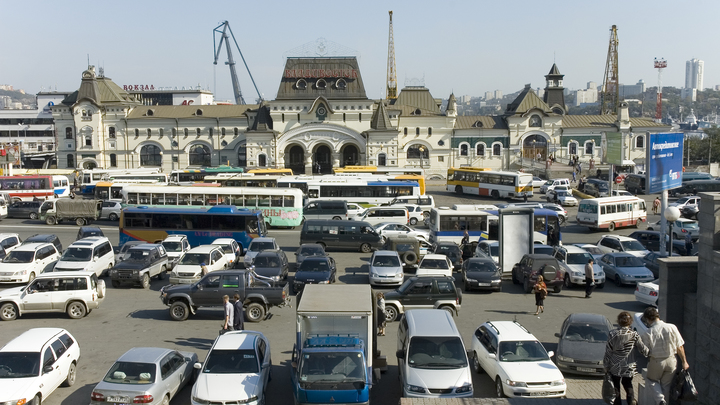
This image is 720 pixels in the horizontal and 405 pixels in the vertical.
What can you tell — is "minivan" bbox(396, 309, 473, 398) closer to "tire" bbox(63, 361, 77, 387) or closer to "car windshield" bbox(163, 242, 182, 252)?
"tire" bbox(63, 361, 77, 387)

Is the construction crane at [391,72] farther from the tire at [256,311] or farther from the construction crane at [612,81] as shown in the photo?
the tire at [256,311]

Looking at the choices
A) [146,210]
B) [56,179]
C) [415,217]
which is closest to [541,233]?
[415,217]

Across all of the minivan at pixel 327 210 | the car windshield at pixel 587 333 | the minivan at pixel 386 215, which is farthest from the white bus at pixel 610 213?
the car windshield at pixel 587 333

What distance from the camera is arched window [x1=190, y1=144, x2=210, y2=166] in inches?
2825

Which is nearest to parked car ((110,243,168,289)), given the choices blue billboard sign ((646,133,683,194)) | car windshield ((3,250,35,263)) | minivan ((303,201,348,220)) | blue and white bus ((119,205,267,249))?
car windshield ((3,250,35,263))

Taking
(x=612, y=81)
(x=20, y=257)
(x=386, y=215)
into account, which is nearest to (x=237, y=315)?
(x=20, y=257)

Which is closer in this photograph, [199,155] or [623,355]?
[623,355]

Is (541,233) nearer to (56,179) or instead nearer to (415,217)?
(415,217)

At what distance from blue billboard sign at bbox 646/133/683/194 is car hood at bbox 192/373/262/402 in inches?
683

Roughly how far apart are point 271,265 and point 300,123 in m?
45.8

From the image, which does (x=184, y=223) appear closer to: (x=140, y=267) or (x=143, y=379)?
(x=140, y=267)

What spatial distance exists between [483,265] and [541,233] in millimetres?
10183

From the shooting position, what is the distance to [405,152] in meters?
69.4

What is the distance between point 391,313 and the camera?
18125 millimetres
